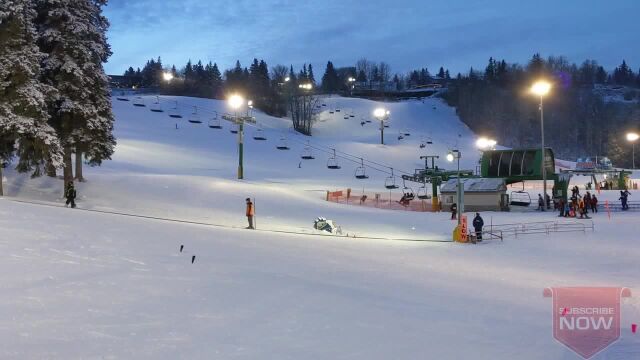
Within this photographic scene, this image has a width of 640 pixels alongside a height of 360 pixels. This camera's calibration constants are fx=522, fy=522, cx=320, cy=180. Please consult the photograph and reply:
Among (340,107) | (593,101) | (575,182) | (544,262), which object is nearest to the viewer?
(544,262)

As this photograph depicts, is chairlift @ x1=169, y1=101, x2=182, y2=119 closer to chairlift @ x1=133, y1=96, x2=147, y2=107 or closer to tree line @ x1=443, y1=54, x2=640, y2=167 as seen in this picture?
chairlift @ x1=133, y1=96, x2=147, y2=107

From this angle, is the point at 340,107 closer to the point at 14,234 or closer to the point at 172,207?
the point at 172,207

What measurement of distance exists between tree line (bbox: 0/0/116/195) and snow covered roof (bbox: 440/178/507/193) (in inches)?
873

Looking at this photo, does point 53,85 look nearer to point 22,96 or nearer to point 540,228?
point 22,96

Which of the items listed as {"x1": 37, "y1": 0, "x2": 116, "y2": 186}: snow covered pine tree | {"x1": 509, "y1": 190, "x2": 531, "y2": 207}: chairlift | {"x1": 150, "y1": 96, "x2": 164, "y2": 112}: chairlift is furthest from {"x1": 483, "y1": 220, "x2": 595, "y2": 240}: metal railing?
{"x1": 150, "y1": 96, "x2": 164, "y2": 112}: chairlift

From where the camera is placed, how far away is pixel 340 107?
123 metres

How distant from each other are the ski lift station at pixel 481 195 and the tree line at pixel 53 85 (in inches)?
866

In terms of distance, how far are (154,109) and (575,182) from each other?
2348 inches

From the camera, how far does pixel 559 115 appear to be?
130 metres

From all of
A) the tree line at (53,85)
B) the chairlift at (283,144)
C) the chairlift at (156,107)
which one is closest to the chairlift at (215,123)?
the chairlift at (156,107)

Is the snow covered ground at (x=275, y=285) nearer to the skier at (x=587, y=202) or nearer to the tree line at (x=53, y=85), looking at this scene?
the skier at (x=587, y=202)

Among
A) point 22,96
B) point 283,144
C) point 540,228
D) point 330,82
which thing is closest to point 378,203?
point 540,228

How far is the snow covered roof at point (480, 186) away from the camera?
3553cm

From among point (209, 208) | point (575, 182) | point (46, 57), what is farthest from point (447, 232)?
point (575, 182)
